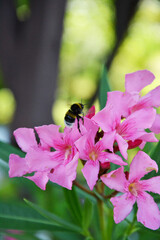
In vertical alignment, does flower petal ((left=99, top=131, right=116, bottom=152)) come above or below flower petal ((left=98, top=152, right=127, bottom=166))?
above

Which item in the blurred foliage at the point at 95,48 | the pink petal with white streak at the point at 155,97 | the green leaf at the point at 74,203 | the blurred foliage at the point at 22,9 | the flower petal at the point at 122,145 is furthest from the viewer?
the blurred foliage at the point at 95,48

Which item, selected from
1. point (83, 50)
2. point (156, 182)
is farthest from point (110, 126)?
point (83, 50)

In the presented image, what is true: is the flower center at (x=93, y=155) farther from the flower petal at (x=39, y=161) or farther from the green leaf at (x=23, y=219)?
the green leaf at (x=23, y=219)

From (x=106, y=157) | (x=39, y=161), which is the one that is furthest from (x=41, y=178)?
(x=106, y=157)

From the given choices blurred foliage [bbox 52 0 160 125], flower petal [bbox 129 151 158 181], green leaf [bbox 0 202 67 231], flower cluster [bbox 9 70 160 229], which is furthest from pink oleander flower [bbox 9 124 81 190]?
blurred foliage [bbox 52 0 160 125]

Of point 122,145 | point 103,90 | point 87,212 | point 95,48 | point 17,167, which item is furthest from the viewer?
point 95,48

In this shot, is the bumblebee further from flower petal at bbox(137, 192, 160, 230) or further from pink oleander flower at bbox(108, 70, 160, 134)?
flower petal at bbox(137, 192, 160, 230)

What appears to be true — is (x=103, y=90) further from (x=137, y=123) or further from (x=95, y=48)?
(x=95, y=48)

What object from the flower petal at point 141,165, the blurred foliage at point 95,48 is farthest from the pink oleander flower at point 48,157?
the blurred foliage at point 95,48
